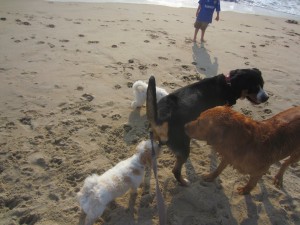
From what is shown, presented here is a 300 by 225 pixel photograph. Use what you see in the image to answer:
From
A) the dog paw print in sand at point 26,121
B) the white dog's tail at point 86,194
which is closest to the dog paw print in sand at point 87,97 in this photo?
the dog paw print in sand at point 26,121

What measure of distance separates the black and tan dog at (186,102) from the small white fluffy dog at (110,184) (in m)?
0.26

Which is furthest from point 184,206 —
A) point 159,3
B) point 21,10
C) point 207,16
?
point 159,3

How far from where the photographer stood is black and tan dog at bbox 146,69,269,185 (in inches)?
138

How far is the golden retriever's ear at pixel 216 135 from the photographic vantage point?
335cm

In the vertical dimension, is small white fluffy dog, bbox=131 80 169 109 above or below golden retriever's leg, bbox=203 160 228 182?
above

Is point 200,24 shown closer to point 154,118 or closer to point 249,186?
point 249,186

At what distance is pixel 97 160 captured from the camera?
4.18 m

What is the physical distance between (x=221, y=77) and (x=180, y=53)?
308 centimetres

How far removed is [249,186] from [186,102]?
4.34ft

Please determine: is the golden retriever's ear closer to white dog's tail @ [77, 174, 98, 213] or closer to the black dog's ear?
the black dog's ear

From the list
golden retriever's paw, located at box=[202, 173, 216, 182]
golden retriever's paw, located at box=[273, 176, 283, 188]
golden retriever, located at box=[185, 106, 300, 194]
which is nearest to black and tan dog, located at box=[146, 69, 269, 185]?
golden retriever, located at box=[185, 106, 300, 194]

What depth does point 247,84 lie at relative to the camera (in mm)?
4680

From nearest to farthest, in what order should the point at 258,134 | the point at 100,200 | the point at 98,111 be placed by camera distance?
the point at 100,200
the point at 258,134
the point at 98,111

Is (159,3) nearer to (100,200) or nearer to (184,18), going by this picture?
(184,18)
